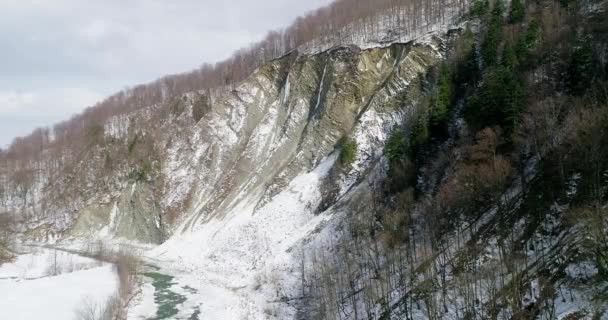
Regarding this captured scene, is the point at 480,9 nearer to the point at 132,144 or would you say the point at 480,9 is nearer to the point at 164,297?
the point at 164,297

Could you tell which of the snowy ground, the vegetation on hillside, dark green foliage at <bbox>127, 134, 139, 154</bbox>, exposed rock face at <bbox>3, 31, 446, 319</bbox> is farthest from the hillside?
the snowy ground

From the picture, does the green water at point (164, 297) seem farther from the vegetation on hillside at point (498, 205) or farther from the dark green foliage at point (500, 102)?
the dark green foliage at point (500, 102)

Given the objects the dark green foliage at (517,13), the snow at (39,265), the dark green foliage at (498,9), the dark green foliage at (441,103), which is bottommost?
the snow at (39,265)

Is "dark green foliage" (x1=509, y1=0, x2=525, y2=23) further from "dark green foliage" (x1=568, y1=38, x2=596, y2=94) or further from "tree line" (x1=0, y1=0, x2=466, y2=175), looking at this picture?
"dark green foliage" (x1=568, y1=38, x2=596, y2=94)

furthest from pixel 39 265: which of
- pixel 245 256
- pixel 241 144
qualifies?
pixel 241 144

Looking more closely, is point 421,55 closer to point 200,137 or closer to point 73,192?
point 200,137

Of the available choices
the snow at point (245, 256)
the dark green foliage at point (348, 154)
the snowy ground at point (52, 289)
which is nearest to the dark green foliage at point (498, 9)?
the dark green foliage at point (348, 154)

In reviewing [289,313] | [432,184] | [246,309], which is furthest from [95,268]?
[432,184]

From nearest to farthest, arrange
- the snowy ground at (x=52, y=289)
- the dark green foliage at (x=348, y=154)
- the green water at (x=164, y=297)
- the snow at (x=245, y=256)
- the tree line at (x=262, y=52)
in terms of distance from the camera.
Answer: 1. the snowy ground at (x=52, y=289)
2. the green water at (x=164, y=297)
3. the snow at (x=245, y=256)
4. the dark green foliage at (x=348, y=154)
5. the tree line at (x=262, y=52)
